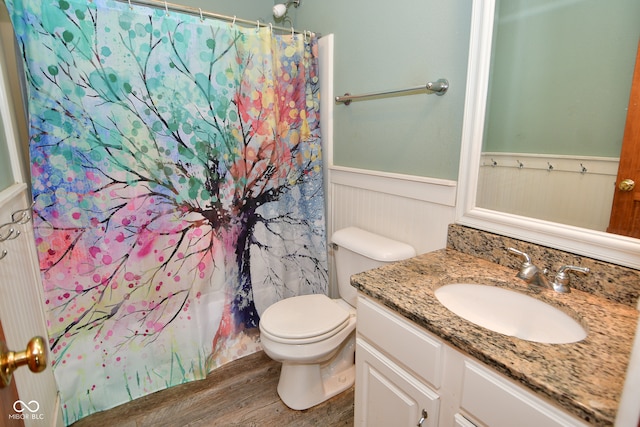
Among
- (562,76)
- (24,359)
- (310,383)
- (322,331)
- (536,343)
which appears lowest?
(310,383)

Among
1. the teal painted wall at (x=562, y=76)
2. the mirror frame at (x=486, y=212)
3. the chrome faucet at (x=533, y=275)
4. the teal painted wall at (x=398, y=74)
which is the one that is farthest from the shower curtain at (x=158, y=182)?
the chrome faucet at (x=533, y=275)

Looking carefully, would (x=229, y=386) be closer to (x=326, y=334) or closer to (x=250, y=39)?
(x=326, y=334)

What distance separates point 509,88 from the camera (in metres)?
1.20

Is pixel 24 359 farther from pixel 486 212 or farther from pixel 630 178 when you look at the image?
pixel 630 178

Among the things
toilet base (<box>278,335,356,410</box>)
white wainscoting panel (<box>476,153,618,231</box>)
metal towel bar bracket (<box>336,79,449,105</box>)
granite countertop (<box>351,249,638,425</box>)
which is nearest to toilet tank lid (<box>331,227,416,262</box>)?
granite countertop (<box>351,249,638,425</box>)

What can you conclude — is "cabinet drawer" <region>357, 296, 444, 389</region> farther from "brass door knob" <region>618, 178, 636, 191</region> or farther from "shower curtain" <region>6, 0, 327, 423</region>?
"shower curtain" <region>6, 0, 327, 423</region>

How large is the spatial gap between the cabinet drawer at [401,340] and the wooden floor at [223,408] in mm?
725

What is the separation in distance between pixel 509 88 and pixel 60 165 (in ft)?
5.81

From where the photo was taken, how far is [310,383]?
5.34 ft

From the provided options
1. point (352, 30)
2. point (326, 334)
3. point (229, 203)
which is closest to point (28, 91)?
point (229, 203)

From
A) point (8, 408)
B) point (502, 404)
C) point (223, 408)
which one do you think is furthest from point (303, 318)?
point (8, 408)

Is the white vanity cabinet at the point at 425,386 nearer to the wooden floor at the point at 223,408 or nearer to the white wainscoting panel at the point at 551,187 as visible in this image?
the wooden floor at the point at 223,408

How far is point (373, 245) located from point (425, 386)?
724 mm

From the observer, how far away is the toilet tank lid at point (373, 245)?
1495mm
